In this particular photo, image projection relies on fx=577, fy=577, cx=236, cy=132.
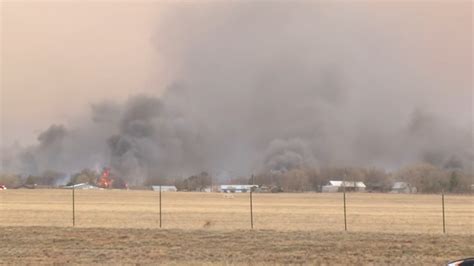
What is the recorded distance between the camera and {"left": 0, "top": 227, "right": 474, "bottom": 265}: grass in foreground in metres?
19.1

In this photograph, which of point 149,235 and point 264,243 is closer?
point 264,243

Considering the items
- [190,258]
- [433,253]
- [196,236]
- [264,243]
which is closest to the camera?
[190,258]

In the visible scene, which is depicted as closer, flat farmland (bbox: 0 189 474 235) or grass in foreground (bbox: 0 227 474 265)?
grass in foreground (bbox: 0 227 474 265)

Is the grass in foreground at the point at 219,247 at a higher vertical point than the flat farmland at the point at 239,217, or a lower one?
higher

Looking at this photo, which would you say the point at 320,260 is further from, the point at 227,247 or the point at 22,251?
the point at 22,251

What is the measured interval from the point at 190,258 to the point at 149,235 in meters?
5.86

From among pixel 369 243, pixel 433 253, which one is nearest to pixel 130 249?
pixel 369 243

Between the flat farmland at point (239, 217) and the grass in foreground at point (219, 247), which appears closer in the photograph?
the grass in foreground at point (219, 247)

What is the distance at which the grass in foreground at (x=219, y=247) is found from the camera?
19109 mm

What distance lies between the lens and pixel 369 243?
2277 cm

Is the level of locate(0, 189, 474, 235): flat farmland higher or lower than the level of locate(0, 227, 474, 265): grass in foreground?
lower

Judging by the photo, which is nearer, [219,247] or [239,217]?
[219,247]

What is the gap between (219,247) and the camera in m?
22.0

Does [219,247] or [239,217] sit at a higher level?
[219,247]
